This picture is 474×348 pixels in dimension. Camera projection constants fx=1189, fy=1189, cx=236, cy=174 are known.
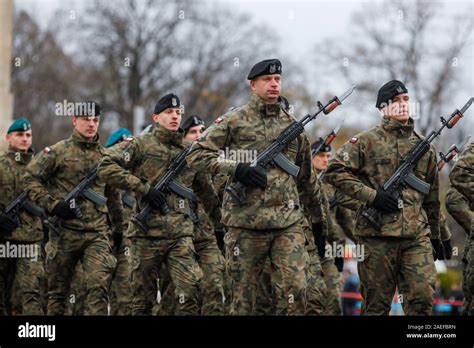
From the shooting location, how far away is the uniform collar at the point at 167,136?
13.1 m

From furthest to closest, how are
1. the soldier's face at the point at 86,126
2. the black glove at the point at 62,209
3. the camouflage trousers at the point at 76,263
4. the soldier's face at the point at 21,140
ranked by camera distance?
1. the soldier's face at the point at 21,140
2. the soldier's face at the point at 86,126
3. the black glove at the point at 62,209
4. the camouflage trousers at the point at 76,263

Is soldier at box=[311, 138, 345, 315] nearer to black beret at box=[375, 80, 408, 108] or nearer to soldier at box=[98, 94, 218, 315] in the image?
soldier at box=[98, 94, 218, 315]

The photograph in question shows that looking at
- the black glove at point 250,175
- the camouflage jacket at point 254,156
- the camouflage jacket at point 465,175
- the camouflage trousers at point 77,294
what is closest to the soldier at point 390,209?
the camouflage jacket at point 254,156

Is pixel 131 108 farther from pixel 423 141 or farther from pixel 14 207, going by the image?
pixel 423 141

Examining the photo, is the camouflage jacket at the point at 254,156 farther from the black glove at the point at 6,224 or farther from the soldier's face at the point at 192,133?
the black glove at the point at 6,224

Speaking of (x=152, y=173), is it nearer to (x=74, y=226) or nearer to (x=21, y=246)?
(x=74, y=226)

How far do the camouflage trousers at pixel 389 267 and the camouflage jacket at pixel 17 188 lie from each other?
488 centimetres

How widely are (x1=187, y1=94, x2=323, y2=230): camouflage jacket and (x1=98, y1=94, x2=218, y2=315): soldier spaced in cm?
137

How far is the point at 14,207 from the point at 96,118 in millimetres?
1650

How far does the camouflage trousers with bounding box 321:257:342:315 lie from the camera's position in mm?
15019

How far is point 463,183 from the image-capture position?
12.5 m
